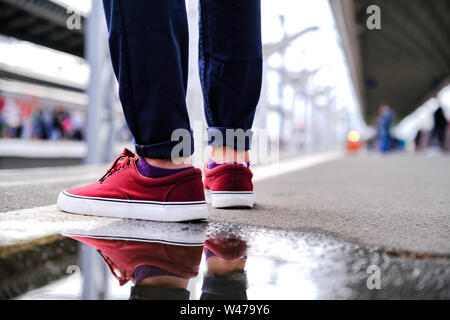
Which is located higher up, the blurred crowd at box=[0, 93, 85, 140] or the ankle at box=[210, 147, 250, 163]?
the blurred crowd at box=[0, 93, 85, 140]

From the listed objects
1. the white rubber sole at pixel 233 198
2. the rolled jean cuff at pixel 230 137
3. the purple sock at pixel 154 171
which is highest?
the rolled jean cuff at pixel 230 137

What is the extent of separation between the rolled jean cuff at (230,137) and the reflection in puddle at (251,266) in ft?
1.69

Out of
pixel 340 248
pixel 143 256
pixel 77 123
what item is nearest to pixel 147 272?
pixel 143 256

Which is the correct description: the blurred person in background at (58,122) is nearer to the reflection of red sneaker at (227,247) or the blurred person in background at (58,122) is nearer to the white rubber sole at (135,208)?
the white rubber sole at (135,208)

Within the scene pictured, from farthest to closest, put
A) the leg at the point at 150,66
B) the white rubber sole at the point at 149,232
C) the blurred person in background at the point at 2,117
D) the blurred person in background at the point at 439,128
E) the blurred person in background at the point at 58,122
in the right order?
the blurred person in background at the point at 439,128
the blurred person in background at the point at 58,122
the blurred person in background at the point at 2,117
the leg at the point at 150,66
the white rubber sole at the point at 149,232

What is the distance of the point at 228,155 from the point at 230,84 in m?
0.23

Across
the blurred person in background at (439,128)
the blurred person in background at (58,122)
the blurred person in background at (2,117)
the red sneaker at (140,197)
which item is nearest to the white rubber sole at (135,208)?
the red sneaker at (140,197)

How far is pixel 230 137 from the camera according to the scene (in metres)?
1.37

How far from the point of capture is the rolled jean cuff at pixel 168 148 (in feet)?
3.34

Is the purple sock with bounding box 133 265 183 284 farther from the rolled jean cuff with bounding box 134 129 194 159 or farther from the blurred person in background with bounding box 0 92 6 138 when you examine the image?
the blurred person in background with bounding box 0 92 6 138

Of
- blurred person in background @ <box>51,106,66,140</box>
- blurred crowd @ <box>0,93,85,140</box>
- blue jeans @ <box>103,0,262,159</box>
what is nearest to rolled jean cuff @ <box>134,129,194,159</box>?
blue jeans @ <box>103,0,262,159</box>

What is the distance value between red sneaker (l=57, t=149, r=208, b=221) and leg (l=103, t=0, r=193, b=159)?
0.08m

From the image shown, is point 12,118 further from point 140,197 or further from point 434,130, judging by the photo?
point 434,130

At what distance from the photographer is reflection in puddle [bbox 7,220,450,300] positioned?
0.53m
